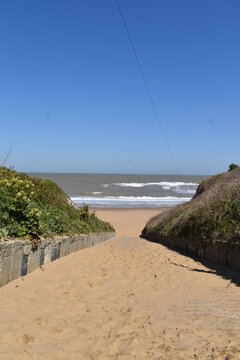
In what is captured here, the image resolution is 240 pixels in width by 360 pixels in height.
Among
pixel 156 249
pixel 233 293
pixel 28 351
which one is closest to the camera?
pixel 28 351

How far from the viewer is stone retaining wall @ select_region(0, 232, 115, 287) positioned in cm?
525

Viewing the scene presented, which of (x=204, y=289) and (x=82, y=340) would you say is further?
(x=204, y=289)

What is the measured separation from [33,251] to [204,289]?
2865 millimetres

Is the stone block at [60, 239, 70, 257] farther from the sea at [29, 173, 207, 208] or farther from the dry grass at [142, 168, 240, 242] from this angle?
the sea at [29, 173, 207, 208]

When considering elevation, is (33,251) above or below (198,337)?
above

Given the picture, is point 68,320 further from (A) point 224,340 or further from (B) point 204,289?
(B) point 204,289

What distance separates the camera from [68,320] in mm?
4535

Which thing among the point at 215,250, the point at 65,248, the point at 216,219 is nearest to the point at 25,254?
the point at 65,248

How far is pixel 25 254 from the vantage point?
19.1 ft

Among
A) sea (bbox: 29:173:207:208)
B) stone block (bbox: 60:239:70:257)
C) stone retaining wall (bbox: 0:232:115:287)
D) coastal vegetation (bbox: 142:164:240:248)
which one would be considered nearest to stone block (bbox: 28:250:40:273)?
stone retaining wall (bbox: 0:232:115:287)

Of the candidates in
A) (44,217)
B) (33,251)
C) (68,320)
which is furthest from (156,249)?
(68,320)

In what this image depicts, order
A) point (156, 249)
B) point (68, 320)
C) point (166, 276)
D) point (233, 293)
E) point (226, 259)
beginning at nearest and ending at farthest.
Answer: point (68, 320), point (233, 293), point (166, 276), point (226, 259), point (156, 249)

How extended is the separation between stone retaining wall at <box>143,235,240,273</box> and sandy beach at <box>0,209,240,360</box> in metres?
0.35

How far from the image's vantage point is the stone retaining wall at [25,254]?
17.2ft
